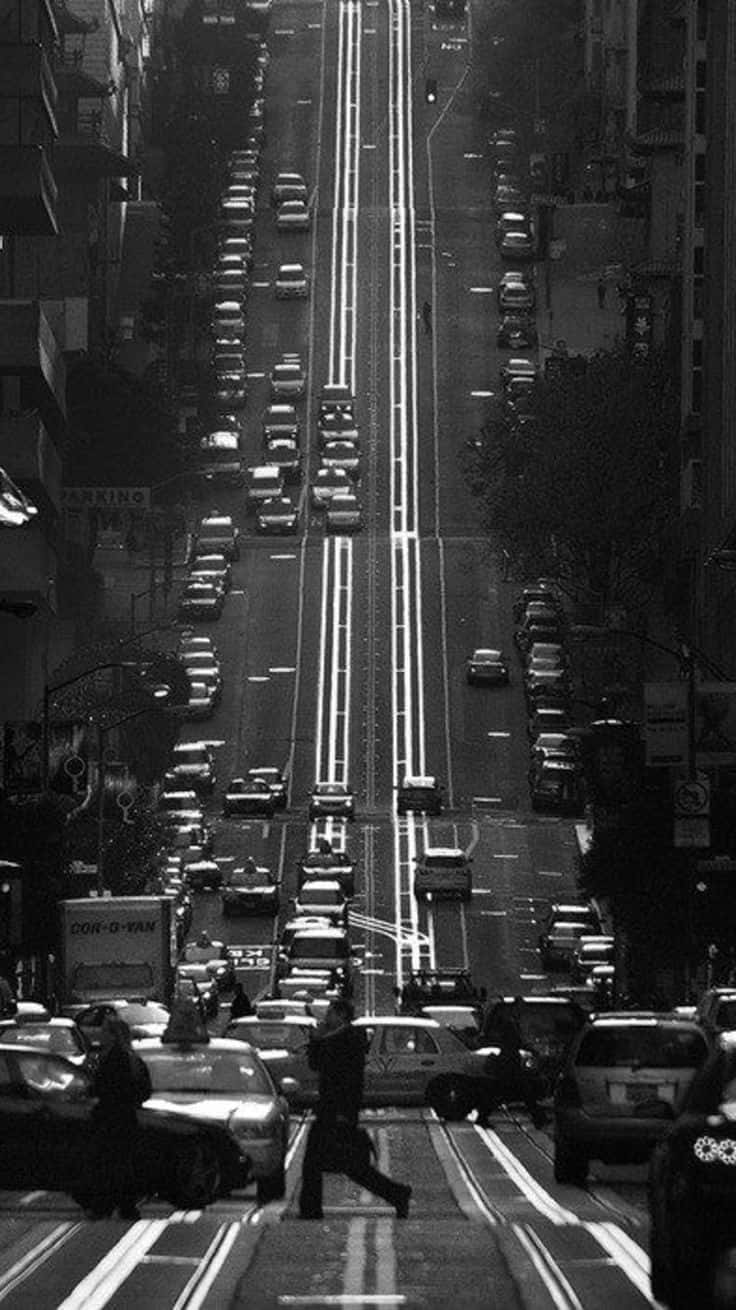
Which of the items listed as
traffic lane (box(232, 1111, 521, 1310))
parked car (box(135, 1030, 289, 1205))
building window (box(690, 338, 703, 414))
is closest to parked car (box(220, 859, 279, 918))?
building window (box(690, 338, 703, 414))

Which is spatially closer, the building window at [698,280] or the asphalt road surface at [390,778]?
the asphalt road surface at [390,778]

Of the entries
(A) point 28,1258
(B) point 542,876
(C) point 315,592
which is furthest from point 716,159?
(A) point 28,1258

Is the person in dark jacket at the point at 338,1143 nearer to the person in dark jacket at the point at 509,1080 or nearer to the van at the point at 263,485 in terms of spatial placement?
the person in dark jacket at the point at 509,1080

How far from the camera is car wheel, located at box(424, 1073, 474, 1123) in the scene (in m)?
53.4

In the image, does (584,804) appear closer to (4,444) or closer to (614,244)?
(4,444)

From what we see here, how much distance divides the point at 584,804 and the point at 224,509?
42.5m

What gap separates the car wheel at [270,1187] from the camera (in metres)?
36.4

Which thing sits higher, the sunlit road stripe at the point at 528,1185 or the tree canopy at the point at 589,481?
the tree canopy at the point at 589,481

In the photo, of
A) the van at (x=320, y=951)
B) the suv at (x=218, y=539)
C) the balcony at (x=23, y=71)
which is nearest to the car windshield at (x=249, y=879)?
the van at (x=320, y=951)

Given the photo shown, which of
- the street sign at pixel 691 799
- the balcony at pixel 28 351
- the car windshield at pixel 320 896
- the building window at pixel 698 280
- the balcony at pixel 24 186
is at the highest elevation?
the balcony at pixel 24 186

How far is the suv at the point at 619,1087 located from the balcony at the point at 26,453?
100m

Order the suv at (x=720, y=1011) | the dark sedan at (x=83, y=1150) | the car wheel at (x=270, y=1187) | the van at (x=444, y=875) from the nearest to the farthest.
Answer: the dark sedan at (x=83, y=1150)
the car wheel at (x=270, y=1187)
the suv at (x=720, y=1011)
the van at (x=444, y=875)

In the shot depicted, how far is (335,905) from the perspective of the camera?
10844cm

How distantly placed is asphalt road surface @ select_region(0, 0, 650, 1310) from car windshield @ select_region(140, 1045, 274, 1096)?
1.03m
